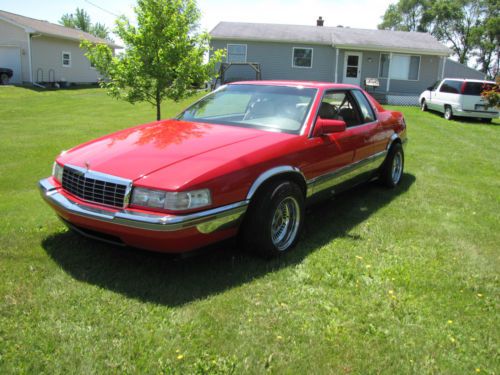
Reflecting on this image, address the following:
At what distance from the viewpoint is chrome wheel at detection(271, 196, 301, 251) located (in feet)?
13.2

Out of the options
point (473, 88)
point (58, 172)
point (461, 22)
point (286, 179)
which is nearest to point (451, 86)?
point (473, 88)

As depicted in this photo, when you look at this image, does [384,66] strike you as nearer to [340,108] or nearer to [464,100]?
[464,100]

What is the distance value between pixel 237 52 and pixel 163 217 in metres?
23.0

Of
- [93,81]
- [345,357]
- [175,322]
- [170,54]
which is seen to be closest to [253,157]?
[175,322]

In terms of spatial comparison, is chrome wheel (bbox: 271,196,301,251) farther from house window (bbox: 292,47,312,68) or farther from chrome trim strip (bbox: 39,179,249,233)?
house window (bbox: 292,47,312,68)

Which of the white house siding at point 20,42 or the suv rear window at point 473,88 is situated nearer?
the suv rear window at point 473,88

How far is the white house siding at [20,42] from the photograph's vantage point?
2603 cm

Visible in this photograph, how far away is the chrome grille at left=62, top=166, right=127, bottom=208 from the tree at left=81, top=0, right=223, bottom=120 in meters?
4.45

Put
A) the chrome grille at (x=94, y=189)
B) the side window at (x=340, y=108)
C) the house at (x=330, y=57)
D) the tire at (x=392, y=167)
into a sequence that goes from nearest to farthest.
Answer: the chrome grille at (x=94, y=189) < the side window at (x=340, y=108) < the tire at (x=392, y=167) < the house at (x=330, y=57)

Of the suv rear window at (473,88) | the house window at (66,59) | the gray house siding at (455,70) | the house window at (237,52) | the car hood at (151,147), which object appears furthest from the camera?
the gray house siding at (455,70)

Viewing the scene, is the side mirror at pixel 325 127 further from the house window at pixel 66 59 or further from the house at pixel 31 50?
the house window at pixel 66 59

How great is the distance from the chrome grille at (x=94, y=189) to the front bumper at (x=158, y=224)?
6cm

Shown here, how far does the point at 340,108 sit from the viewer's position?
214 inches

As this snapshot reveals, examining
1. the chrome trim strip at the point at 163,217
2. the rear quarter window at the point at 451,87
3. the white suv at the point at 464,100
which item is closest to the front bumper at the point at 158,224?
the chrome trim strip at the point at 163,217
